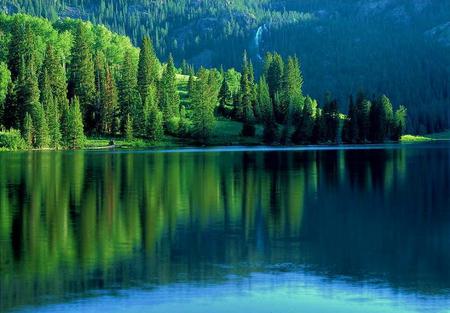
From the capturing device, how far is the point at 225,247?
3531 centimetres

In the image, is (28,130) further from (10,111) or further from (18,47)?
(18,47)

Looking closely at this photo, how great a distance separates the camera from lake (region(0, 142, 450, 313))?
85.2 feet

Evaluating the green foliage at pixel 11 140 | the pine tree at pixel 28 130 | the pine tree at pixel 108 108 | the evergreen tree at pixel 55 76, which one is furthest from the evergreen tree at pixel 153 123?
the green foliage at pixel 11 140

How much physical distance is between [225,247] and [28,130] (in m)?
138

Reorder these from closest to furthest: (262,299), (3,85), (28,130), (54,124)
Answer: (262,299) < (28,130) < (54,124) < (3,85)

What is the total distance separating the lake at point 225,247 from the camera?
85.2ft

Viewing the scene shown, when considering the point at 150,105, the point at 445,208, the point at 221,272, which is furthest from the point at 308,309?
the point at 150,105

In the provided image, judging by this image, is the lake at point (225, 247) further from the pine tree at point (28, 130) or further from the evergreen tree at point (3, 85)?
the evergreen tree at point (3, 85)

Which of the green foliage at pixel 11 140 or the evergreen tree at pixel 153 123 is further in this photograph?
the evergreen tree at pixel 153 123

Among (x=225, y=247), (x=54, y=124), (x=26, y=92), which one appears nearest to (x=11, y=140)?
(x=54, y=124)

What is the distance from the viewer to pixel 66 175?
7944cm

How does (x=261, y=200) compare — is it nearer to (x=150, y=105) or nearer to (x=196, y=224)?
(x=196, y=224)

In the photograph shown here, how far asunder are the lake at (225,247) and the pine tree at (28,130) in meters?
100.0

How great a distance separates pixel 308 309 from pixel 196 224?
18502 mm
